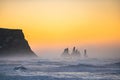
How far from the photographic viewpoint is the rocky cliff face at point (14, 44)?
4367 millimetres

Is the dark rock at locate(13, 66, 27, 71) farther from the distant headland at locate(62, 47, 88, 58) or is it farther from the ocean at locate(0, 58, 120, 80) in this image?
the distant headland at locate(62, 47, 88, 58)

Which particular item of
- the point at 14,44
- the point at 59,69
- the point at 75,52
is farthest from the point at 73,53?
the point at 14,44

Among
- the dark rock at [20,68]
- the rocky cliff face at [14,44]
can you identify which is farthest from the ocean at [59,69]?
the rocky cliff face at [14,44]

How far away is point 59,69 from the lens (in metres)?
4.29

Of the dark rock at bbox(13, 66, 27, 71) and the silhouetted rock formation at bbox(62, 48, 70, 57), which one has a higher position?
the silhouetted rock formation at bbox(62, 48, 70, 57)

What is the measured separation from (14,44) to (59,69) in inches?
32.1

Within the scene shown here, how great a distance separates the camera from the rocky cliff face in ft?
14.3

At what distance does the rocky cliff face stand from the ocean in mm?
112

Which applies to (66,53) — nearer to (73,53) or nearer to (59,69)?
(73,53)

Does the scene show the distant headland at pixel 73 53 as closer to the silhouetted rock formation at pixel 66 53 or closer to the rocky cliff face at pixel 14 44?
the silhouetted rock formation at pixel 66 53

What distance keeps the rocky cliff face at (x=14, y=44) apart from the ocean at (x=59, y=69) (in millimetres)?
112

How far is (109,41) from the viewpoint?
4.41m

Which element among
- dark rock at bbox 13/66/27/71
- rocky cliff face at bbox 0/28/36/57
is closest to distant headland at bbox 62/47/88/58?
rocky cliff face at bbox 0/28/36/57

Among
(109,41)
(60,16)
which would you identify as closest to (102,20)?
(109,41)
